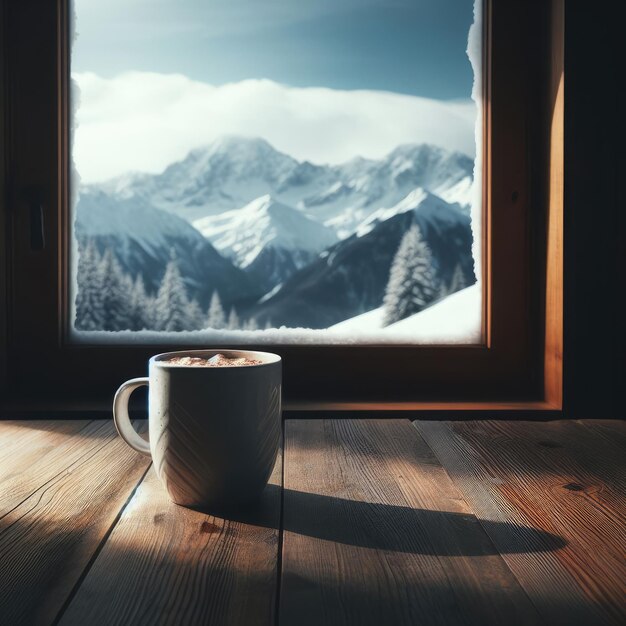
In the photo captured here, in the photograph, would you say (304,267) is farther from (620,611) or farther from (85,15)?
(620,611)

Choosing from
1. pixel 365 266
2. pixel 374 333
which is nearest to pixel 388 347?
Result: pixel 374 333

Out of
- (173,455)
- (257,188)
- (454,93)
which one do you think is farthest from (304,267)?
(173,455)

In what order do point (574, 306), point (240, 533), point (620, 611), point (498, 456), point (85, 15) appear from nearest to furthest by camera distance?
point (620, 611) → point (240, 533) → point (498, 456) → point (574, 306) → point (85, 15)

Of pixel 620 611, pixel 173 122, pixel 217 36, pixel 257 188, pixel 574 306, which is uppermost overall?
pixel 217 36

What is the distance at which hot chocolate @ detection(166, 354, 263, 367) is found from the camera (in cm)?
60

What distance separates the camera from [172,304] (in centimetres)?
125

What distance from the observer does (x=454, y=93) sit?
1.25 meters

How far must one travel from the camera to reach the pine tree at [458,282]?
1.25 metres

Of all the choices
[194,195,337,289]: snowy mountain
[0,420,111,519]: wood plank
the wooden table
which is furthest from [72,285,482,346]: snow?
the wooden table

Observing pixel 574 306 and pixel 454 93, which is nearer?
pixel 574 306

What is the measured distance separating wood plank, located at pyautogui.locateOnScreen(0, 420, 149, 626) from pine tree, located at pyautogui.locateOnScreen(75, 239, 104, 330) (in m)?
0.48

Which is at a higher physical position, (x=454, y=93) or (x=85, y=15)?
(x=85, y=15)

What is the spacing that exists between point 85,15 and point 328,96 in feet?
1.55

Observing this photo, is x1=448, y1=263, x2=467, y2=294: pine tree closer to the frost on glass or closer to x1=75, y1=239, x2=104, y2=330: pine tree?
the frost on glass
